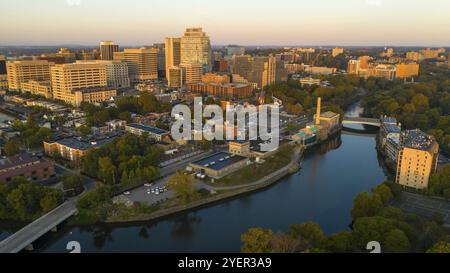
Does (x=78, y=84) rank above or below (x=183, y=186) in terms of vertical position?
above

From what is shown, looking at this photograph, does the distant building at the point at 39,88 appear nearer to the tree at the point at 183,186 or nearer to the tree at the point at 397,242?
the tree at the point at 183,186

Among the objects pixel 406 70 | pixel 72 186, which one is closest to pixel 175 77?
pixel 72 186

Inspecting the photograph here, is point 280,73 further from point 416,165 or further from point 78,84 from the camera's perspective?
point 416,165

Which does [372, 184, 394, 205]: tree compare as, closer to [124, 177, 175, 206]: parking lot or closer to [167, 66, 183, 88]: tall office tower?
[124, 177, 175, 206]: parking lot

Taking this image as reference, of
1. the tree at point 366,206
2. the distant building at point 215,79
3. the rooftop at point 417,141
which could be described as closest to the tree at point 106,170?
the tree at point 366,206
